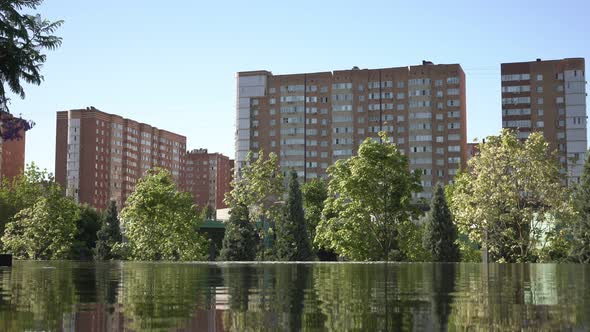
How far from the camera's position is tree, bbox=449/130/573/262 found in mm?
43125

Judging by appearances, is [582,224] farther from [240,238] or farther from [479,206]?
[240,238]

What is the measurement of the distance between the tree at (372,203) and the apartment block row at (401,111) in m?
111

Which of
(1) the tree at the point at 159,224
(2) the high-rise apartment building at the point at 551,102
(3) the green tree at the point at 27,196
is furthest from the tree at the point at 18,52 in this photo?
(2) the high-rise apartment building at the point at 551,102

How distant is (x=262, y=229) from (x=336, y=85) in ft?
335

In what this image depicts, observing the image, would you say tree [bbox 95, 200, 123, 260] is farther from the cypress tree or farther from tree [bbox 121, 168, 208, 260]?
the cypress tree

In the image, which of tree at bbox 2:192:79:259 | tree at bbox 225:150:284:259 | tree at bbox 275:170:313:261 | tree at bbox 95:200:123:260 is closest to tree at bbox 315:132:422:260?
tree at bbox 275:170:313:261

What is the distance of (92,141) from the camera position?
7682 inches

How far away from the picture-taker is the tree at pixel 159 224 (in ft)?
184

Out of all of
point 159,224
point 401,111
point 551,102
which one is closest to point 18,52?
point 159,224

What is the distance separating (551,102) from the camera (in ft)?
524

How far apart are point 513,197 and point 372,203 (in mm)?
9115

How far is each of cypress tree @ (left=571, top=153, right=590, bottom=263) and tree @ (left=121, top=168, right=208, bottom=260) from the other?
98.7 ft

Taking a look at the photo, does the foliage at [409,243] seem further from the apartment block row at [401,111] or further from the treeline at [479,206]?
the apartment block row at [401,111]

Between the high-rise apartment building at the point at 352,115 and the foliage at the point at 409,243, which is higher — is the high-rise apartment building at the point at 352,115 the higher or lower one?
the higher one
